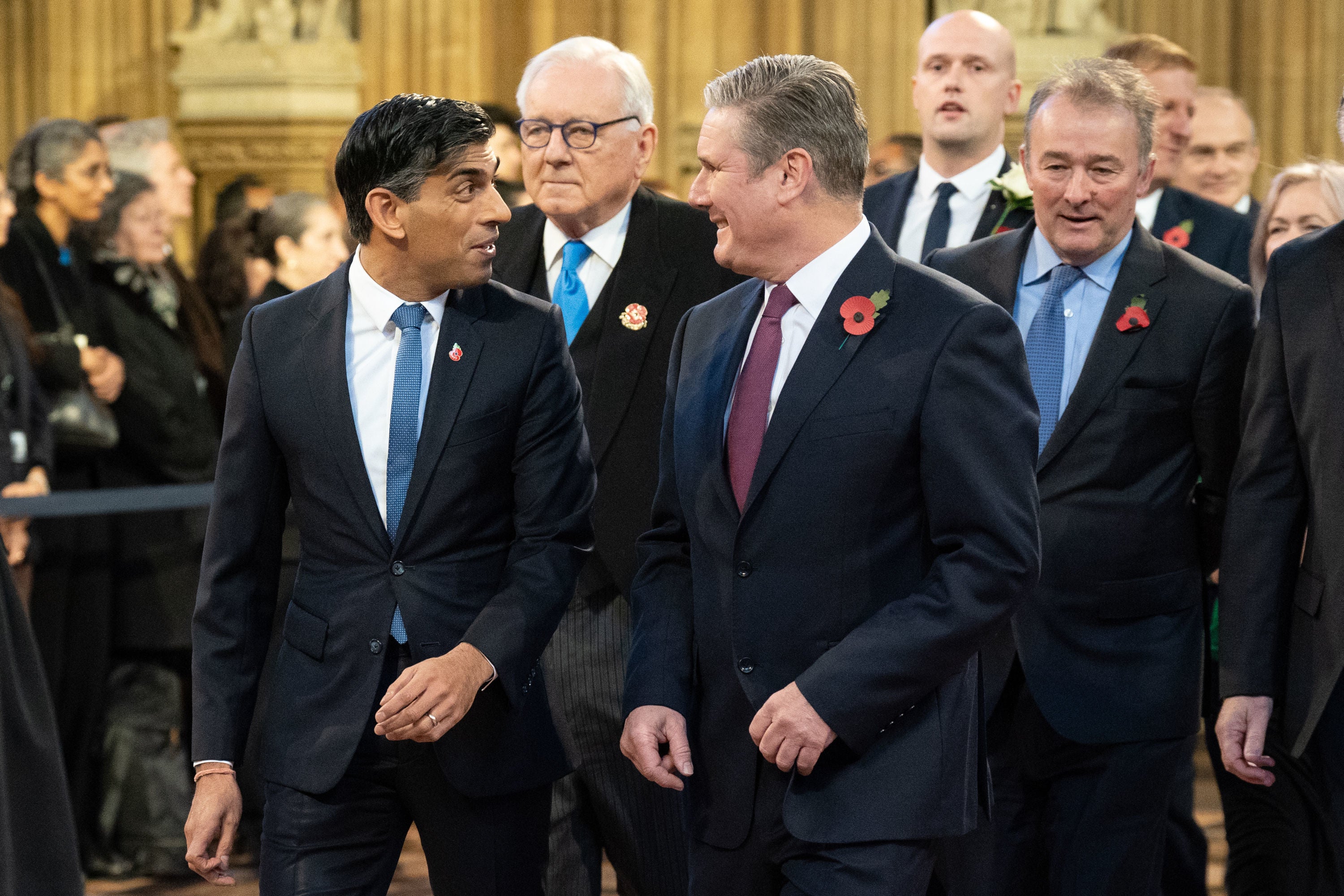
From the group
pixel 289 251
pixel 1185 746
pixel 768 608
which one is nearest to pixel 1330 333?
pixel 1185 746

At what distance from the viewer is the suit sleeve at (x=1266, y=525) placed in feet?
9.75

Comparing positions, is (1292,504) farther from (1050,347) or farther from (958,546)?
(958,546)

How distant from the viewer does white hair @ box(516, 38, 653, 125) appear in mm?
3766

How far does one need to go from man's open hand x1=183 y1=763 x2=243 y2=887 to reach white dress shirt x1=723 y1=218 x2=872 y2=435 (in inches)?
38.1

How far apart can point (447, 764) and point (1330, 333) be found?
1567 millimetres

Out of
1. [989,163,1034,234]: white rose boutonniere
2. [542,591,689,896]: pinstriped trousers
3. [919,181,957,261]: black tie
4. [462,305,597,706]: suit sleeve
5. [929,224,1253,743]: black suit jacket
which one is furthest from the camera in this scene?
[919,181,957,261]: black tie

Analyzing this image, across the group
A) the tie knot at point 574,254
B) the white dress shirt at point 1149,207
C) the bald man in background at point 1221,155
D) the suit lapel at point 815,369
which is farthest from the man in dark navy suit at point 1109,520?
the bald man in background at point 1221,155

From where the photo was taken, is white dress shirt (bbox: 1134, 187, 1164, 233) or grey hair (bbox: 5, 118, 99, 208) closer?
white dress shirt (bbox: 1134, 187, 1164, 233)

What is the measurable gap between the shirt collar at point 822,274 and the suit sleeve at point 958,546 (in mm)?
206

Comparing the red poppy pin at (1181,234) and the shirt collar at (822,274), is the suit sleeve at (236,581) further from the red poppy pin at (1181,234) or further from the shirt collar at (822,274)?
the red poppy pin at (1181,234)

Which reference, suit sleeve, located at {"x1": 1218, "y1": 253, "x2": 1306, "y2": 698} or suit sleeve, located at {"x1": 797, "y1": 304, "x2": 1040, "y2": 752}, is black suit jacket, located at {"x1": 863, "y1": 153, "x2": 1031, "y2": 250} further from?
suit sleeve, located at {"x1": 797, "y1": 304, "x2": 1040, "y2": 752}

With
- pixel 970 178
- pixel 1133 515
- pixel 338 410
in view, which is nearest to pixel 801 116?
pixel 338 410

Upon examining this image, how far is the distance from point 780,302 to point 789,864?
0.78 meters

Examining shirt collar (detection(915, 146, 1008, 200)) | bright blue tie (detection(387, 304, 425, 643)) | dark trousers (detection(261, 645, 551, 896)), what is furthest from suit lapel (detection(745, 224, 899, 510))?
shirt collar (detection(915, 146, 1008, 200))
